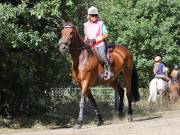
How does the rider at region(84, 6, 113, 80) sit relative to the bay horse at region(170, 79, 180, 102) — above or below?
above

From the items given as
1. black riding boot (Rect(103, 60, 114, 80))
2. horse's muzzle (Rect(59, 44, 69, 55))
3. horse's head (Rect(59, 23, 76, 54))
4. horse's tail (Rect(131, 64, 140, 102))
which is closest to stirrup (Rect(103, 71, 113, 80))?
black riding boot (Rect(103, 60, 114, 80))

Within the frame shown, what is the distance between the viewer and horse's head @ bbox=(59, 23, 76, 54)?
41.7 feet

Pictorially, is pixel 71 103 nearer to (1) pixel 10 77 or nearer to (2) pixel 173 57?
(1) pixel 10 77

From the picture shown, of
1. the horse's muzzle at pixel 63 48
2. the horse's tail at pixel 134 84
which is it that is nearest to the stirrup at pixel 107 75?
the horse's muzzle at pixel 63 48

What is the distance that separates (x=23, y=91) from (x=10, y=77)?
2.15 feet

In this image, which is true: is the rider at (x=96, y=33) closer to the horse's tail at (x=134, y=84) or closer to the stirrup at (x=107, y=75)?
the stirrup at (x=107, y=75)

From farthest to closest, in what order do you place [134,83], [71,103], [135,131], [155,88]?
[155,88], [71,103], [134,83], [135,131]

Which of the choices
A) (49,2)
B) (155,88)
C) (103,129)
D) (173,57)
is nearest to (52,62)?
(49,2)

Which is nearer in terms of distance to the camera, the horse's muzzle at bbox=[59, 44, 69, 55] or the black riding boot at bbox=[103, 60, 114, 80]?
the horse's muzzle at bbox=[59, 44, 69, 55]

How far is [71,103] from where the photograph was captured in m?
18.1

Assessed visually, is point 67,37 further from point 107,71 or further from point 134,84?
point 134,84

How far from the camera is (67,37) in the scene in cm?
1296

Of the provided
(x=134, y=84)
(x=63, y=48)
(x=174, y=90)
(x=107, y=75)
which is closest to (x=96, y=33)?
(x=107, y=75)

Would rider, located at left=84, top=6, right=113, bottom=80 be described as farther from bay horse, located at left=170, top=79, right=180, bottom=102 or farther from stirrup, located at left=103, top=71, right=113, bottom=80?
bay horse, located at left=170, top=79, right=180, bottom=102
